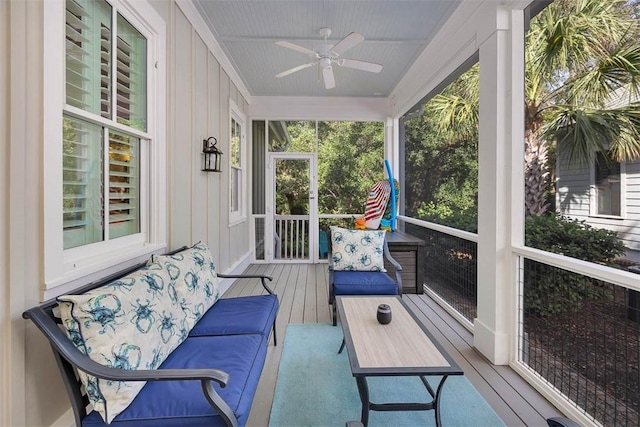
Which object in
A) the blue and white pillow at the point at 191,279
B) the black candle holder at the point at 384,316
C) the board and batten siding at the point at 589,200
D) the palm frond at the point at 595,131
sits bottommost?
the black candle holder at the point at 384,316

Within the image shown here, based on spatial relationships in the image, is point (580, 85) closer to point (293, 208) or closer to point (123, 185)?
point (123, 185)

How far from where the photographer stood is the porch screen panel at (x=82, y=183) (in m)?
1.57

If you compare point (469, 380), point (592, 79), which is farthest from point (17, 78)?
point (469, 380)

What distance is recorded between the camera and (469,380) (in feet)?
6.91

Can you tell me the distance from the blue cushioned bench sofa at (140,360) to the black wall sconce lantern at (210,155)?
1.87m

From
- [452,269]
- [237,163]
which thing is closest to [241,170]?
[237,163]

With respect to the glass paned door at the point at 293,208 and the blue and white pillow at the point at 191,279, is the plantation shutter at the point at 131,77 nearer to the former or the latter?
the blue and white pillow at the point at 191,279

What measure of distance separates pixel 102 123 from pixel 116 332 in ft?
3.87

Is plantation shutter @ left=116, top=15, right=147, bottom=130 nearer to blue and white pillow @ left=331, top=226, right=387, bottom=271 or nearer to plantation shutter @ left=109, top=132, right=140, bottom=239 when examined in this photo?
plantation shutter @ left=109, top=132, right=140, bottom=239

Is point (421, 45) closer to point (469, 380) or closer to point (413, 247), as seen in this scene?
point (413, 247)

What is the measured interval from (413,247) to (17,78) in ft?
12.3

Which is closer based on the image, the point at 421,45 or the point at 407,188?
the point at 421,45

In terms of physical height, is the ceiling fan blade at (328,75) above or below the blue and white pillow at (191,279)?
above

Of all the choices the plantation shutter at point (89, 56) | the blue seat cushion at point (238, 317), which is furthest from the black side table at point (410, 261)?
the plantation shutter at point (89, 56)
